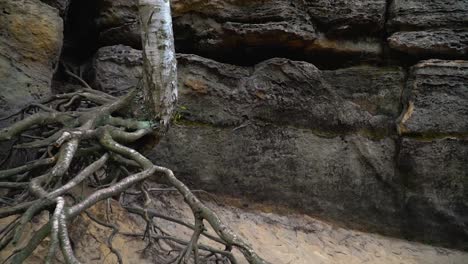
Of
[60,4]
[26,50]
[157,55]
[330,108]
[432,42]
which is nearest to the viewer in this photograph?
[157,55]

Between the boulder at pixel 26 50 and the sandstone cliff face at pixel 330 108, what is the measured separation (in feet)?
2.18

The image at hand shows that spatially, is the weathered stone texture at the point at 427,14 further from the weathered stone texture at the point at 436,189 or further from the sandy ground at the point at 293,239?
the sandy ground at the point at 293,239

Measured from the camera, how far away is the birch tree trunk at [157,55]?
3090mm

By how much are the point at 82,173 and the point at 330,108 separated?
9.47ft

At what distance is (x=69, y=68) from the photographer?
5.15 metres

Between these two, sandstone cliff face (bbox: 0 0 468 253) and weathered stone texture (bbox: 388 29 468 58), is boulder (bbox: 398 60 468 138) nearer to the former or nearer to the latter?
sandstone cliff face (bbox: 0 0 468 253)

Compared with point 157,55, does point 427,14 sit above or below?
above

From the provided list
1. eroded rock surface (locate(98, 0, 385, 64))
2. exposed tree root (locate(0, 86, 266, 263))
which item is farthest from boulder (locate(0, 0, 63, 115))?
eroded rock surface (locate(98, 0, 385, 64))

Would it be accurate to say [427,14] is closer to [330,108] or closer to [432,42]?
[432,42]

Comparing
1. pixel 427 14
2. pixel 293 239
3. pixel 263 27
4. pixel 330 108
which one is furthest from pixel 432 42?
pixel 293 239

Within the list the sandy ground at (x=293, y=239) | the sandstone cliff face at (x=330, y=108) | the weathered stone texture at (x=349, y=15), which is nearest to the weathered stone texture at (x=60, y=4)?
the sandstone cliff face at (x=330, y=108)

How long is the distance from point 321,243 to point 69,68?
3467 mm

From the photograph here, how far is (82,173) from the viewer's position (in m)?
2.70

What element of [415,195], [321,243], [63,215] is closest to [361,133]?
[415,195]
